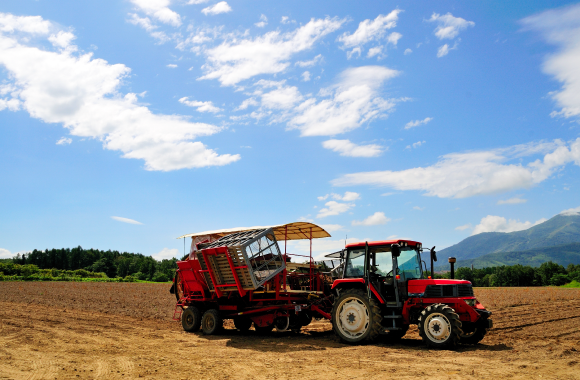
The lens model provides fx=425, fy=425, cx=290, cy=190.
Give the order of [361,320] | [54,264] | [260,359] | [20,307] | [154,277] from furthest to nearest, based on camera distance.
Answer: [54,264] < [154,277] < [20,307] < [361,320] < [260,359]

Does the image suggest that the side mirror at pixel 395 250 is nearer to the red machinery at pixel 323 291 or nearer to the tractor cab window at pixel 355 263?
the red machinery at pixel 323 291

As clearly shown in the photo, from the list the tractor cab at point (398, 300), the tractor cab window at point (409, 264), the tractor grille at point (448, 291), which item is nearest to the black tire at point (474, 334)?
the tractor cab at point (398, 300)

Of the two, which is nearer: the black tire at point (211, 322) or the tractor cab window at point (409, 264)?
the tractor cab window at point (409, 264)

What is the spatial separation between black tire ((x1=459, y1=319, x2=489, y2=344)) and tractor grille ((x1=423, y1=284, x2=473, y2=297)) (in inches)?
31.8

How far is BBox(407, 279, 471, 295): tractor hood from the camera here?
1115 cm

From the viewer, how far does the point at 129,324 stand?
1662 cm

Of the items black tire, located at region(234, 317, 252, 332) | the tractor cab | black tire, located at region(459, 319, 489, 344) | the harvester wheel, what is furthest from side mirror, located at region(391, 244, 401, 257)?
the harvester wheel

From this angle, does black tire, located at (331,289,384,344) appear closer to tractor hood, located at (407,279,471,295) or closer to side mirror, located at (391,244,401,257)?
tractor hood, located at (407,279,471,295)

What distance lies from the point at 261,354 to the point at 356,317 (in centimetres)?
287

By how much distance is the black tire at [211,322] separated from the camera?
1464 cm

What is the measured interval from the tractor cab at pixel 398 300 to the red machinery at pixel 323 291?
0.08ft

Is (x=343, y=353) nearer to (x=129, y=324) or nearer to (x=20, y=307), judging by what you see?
(x=129, y=324)

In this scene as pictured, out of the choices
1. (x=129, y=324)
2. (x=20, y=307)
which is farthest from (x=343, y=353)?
(x=20, y=307)

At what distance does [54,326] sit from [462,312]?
533 inches
